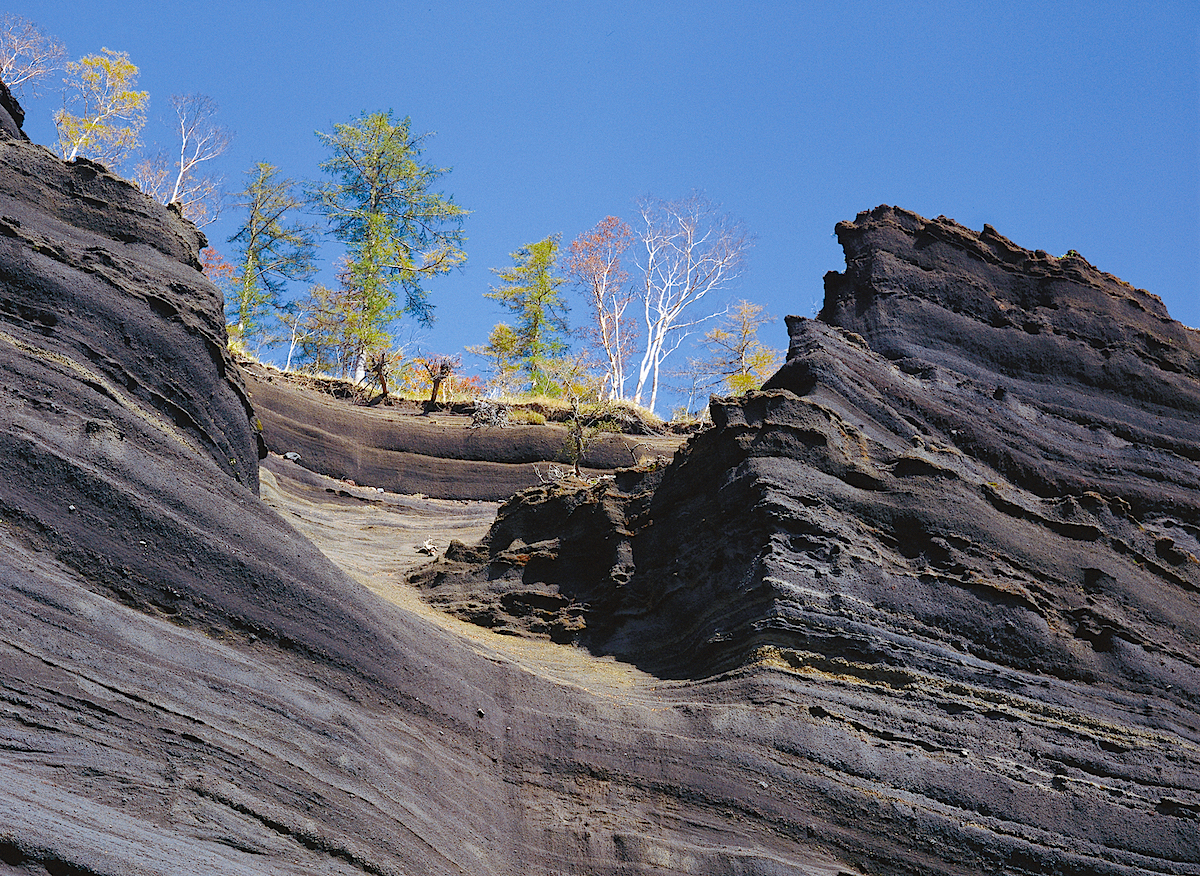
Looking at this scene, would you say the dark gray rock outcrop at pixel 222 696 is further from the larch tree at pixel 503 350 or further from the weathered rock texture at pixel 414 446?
the larch tree at pixel 503 350

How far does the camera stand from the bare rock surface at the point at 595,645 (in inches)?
215

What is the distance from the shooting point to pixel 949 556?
8828 mm

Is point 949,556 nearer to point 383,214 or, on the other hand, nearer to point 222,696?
point 222,696

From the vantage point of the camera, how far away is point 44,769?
464 cm

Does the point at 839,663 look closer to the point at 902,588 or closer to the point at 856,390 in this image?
the point at 902,588

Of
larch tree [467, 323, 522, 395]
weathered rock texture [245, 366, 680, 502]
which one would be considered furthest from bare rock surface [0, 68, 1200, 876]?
larch tree [467, 323, 522, 395]

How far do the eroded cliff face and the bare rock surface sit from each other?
1.5 inches

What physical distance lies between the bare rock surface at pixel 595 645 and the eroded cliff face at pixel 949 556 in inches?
1.5

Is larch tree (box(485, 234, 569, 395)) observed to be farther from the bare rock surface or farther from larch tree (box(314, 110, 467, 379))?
the bare rock surface

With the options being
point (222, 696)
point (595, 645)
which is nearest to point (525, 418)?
point (595, 645)

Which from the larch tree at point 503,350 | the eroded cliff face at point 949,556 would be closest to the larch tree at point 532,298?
the larch tree at point 503,350

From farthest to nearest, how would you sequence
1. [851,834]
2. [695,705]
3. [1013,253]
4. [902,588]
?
[1013,253] < [902,588] < [695,705] < [851,834]

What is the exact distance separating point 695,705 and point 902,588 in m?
Result: 2.18

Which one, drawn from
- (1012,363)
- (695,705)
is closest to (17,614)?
(695,705)
